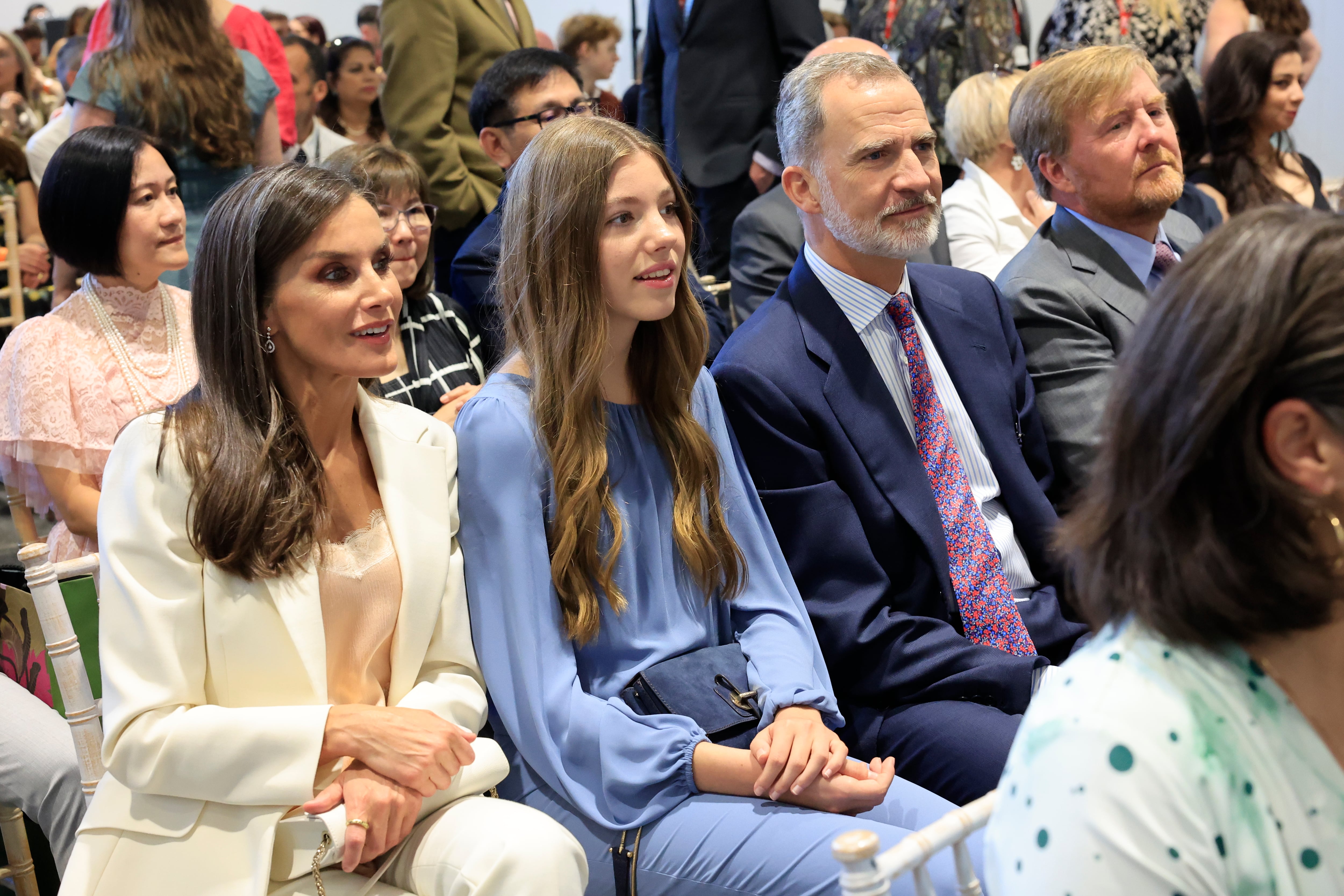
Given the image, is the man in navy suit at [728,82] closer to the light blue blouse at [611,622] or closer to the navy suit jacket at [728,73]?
the navy suit jacket at [728,73]

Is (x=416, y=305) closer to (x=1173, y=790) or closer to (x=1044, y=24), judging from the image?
(x=1173, y=790)

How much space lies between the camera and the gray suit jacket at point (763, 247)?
3.75 meters

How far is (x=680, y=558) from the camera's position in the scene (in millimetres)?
2133

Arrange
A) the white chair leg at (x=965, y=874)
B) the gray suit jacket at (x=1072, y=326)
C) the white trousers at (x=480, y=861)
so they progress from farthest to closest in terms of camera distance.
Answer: the gray suit jacket at (x=1072, y=326) < the white trousers at (x=480, y=861) < the white chair leg at (x=965, y=874)

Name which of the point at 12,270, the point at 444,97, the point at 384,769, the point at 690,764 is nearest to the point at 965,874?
the point at 690,764

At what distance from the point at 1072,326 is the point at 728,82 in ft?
6.91

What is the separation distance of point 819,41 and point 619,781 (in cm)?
317

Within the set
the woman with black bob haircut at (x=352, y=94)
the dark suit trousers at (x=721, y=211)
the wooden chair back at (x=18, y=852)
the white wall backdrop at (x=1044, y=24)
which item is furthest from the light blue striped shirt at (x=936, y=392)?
the white wall backdrop at (x=1044, y=24)

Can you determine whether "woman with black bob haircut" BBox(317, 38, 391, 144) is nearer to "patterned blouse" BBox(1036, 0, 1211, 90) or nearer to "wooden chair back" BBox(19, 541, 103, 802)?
Answer: "patterned blouse" BBox(1036, 0, 1211, 90)

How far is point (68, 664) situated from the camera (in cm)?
191

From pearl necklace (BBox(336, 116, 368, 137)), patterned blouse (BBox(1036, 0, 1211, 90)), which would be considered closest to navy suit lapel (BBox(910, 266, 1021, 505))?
patterned blouse (BBox(1036, 0, 1211, 90))

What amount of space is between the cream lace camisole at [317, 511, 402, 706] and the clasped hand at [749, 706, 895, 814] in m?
0.58

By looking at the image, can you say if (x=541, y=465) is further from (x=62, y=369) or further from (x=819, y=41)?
(x=819, y=41)

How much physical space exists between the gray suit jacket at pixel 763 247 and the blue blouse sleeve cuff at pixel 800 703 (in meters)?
1.92
